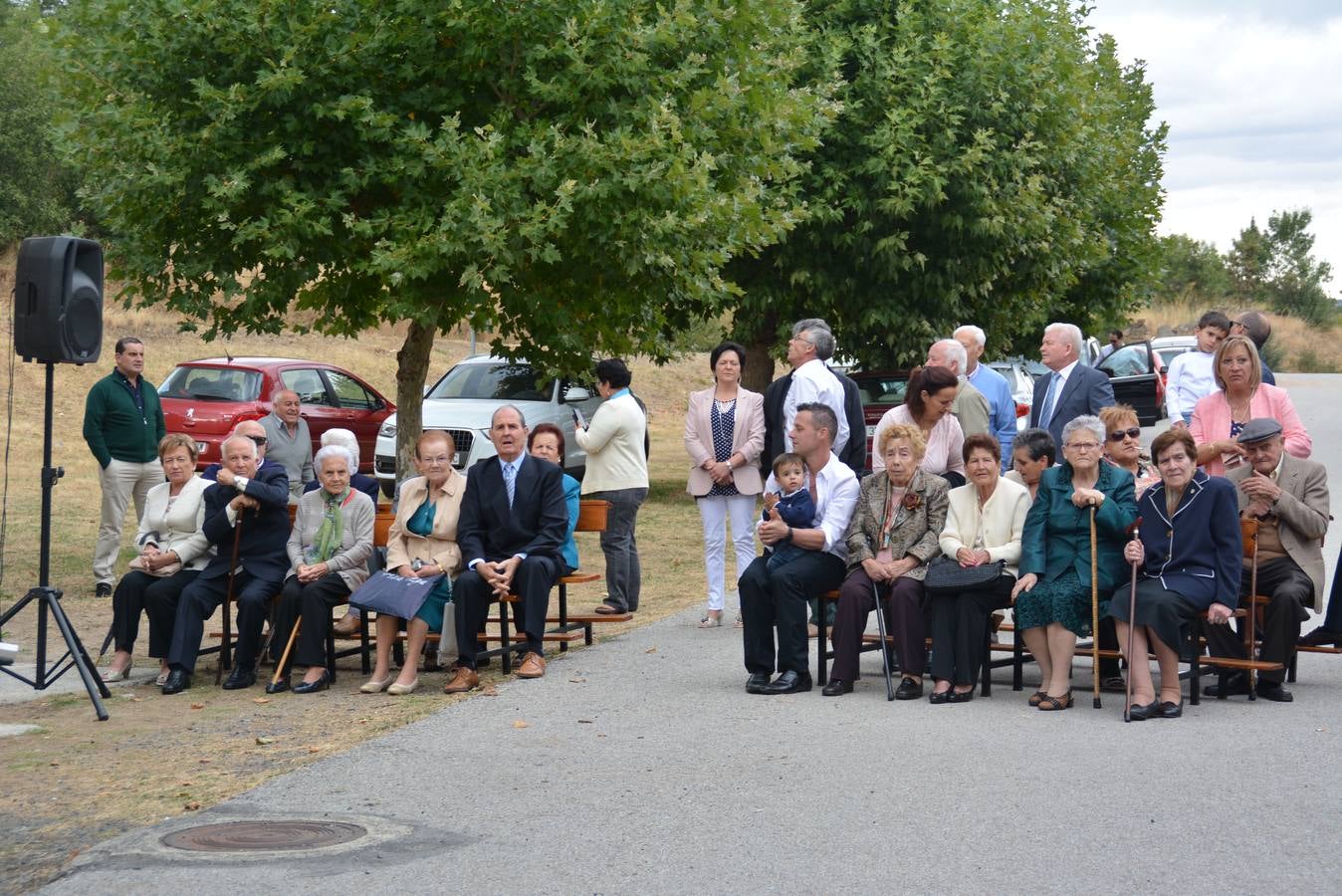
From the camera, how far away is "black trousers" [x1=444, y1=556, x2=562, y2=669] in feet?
31.4

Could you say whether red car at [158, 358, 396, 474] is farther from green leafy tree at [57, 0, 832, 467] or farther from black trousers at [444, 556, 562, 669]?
black trousers at [444, 556, 562, 669]

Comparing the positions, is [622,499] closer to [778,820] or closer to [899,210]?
[778,820]

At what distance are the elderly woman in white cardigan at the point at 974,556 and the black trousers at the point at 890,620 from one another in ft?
0.36

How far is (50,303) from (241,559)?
1.92 m

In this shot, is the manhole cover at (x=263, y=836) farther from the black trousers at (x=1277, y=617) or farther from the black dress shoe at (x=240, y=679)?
the black trousers at (x=1277, y=617)

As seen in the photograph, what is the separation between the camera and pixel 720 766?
7336 millimetres

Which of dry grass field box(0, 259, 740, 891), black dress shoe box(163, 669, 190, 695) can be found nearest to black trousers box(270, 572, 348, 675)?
dry grass field box(0, 259, 740, 891)

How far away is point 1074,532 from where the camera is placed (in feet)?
29.0

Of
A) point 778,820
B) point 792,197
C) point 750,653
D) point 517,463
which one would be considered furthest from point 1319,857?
point 792,197

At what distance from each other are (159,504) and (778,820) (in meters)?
5.39

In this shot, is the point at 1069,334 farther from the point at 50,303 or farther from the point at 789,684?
the point at 50,303

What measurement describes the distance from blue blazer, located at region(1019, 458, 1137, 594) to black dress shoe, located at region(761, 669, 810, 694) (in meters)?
1.32

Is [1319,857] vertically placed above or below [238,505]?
below

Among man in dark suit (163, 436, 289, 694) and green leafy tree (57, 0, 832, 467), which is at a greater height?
green leafy tree (57, 0, 832, 467)
